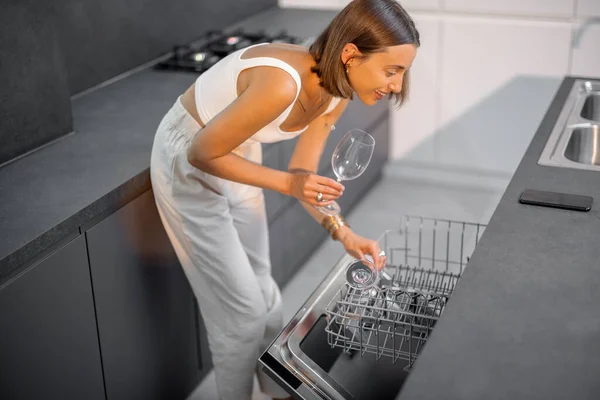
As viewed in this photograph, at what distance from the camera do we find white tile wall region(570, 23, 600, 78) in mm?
3326

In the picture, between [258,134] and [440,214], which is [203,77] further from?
[440,214]

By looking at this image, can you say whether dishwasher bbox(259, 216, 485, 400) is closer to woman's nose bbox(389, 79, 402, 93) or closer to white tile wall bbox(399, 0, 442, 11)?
woman's nose bbox(389, 79, 402, 93)

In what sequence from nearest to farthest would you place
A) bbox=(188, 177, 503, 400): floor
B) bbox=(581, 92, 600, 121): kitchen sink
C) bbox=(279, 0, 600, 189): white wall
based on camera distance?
bbox=(581, 92, 600, 121): kitchen sink → bbox=(188, 177, 503, 400): floor → bbox=(279, 0, 600, 189): white wall

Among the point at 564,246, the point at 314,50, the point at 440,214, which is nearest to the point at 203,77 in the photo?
the point at 314,50

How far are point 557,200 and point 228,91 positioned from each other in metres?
0.77

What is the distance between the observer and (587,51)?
336 centimetres

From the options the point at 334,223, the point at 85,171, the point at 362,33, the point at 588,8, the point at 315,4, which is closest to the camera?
the point at 362,33

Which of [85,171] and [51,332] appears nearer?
[51,332]

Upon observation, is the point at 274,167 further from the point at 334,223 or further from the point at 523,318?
the point at 523,318

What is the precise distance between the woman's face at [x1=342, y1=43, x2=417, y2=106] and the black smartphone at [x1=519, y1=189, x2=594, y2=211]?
16.0 inches

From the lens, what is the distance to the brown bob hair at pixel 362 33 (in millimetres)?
1619

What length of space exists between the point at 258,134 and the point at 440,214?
5.94 feet

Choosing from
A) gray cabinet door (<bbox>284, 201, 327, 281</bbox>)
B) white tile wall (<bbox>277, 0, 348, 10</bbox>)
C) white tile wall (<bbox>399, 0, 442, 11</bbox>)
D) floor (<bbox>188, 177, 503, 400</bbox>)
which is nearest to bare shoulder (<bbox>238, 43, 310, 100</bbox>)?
gray cabinet door (<bbox>284, 201, 327, 281</bbox>)

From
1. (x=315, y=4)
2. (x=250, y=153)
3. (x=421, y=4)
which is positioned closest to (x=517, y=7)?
(x=421, y=4)
